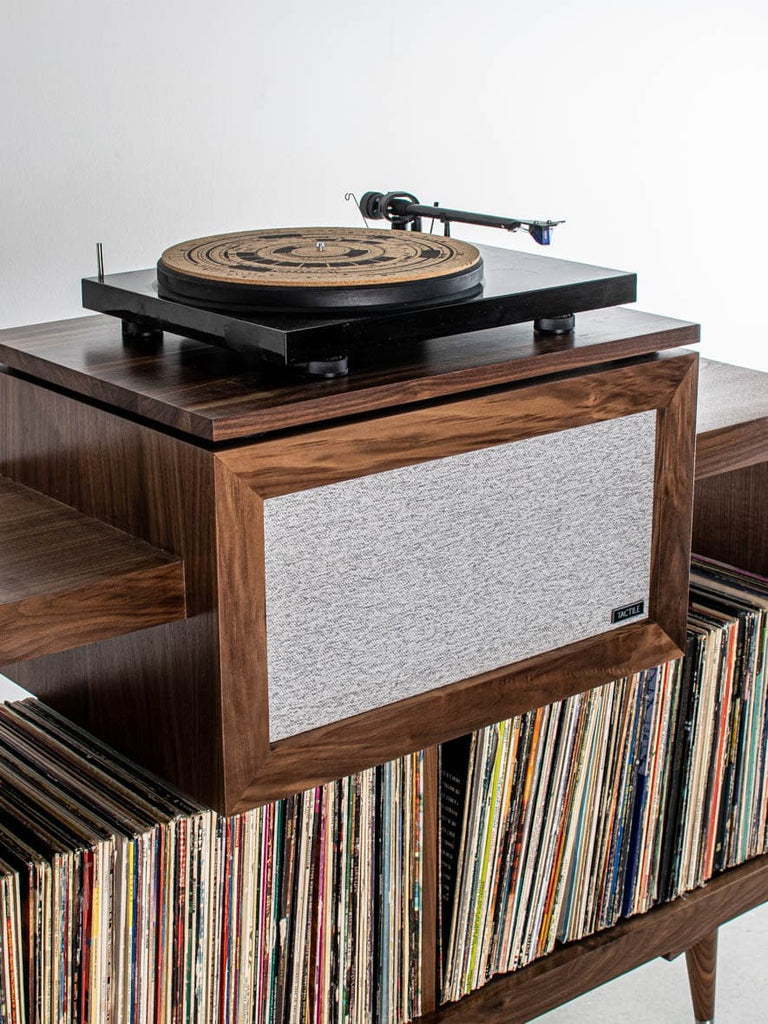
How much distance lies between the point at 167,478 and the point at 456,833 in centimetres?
49

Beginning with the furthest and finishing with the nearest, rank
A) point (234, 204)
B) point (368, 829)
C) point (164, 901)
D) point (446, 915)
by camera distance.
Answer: point (234, 204) → point (446, 915) → point (368, 829) → point (164, 901)

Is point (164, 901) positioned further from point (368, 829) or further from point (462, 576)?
point (462, 576)

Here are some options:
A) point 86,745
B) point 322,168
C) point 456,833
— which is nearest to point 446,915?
point 456,833

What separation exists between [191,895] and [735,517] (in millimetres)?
774

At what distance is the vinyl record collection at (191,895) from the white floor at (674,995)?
534 millimetres

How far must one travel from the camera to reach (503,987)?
1331 millimetres

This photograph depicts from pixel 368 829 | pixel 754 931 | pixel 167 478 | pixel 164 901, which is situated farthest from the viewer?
pixel 754 931

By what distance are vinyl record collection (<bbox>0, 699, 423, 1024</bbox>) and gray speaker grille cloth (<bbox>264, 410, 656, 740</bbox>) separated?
0.45 ft

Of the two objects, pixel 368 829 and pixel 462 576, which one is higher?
pixel 462 576

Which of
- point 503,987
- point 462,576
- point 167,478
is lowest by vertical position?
point 503,987

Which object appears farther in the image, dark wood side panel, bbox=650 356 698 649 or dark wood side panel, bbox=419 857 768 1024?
dark wood side panel, bbox=419 857 768 1024

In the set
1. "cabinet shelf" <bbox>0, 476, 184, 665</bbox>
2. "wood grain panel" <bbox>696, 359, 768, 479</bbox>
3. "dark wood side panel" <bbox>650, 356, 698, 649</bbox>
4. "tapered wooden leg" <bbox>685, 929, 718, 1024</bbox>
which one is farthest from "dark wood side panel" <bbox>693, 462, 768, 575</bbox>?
"cabinet shelf" <bbox>0, 476, 184, 665</bbox>

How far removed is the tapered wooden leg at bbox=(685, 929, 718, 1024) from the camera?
1618mm

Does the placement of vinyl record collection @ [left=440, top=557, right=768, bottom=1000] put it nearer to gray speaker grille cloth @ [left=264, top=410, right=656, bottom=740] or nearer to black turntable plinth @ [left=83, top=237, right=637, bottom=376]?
gray speaker grille cloth @ [left=264, top=410, right=656, bottom=740]
